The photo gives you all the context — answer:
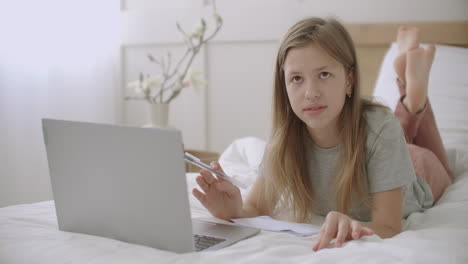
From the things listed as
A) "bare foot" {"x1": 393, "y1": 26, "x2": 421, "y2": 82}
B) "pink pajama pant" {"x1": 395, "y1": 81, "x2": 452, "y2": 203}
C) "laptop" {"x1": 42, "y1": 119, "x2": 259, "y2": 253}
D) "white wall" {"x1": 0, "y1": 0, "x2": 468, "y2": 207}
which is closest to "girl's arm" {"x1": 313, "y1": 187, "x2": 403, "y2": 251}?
"laptop" {"x1": 42, "y1": 119, "x2": 259, "y2": 253}

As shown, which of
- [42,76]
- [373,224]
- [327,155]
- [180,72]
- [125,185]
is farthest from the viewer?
[180,72]

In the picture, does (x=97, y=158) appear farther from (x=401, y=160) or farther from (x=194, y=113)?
(x=194, y=113)

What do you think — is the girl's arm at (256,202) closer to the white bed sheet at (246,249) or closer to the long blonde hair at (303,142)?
the long blonde hair at (303,142)

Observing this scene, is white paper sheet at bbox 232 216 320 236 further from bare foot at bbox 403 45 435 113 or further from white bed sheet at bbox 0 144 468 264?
bare foot at bbox 403 45 435 113

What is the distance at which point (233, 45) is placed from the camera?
2738mm

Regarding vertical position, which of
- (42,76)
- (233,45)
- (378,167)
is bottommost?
(378,167)

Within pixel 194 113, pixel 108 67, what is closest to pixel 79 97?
pixel 108 67

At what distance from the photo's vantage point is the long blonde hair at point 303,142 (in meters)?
1.15

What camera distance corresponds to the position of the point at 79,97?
8.73ft

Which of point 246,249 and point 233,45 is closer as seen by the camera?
point 246,249

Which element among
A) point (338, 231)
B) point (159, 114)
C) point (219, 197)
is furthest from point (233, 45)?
point (338, 231)

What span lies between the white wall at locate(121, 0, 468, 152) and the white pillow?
351 millimetres

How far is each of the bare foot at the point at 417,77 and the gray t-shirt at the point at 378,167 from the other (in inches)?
13.3

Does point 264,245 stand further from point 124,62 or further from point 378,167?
point 124,62
